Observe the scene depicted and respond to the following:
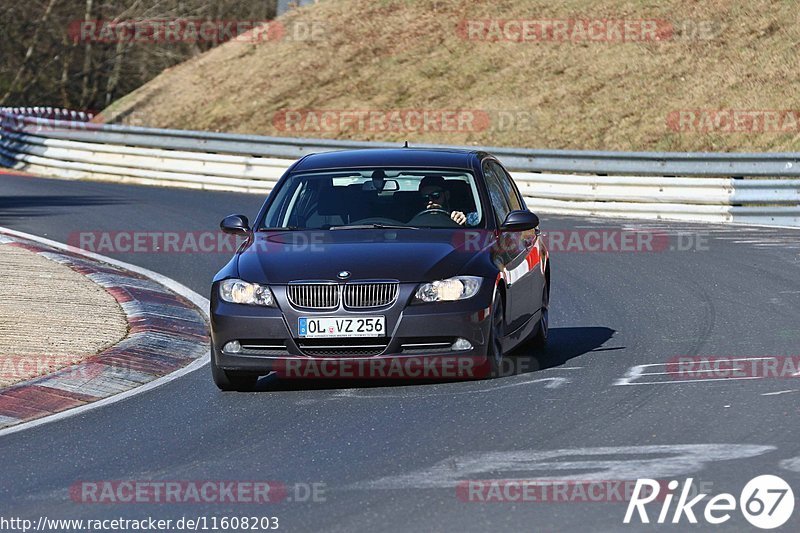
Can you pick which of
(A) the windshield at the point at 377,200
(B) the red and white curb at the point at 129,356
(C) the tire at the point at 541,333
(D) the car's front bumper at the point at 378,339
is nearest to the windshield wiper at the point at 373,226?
(A) the windshield at the point at 377,200

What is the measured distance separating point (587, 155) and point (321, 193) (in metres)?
13.2

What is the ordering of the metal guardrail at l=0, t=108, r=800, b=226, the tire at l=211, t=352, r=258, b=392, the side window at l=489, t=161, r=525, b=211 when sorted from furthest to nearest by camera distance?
the metal guardrail at l=0, t=108, r=800, b=226, the side window at l=489, t=161, r=525, b=211, the tire at l=211, t=352, r=258, b=392

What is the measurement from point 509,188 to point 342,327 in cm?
304

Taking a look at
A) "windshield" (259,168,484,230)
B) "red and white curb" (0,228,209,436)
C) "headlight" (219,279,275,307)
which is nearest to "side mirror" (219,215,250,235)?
"windshield" (259,168,484,230)

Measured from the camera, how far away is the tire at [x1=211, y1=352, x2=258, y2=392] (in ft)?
31.4

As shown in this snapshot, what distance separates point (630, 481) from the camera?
6.56 m

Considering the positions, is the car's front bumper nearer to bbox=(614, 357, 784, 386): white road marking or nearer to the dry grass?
bbox=(614, 357, 784, 386): white road marking

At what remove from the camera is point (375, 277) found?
926 cm

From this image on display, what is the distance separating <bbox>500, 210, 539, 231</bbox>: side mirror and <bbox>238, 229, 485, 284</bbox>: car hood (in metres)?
0.32

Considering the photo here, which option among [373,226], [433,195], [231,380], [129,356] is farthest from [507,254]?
[129,356]

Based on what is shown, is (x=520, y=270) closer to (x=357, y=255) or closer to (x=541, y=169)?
(x=357, y=255)

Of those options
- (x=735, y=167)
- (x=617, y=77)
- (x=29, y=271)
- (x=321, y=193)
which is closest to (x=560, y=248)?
(x=735, y=167)

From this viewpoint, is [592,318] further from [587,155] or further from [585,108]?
[585,108]

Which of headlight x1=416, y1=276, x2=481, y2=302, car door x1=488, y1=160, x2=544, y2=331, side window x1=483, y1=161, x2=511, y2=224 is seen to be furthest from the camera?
side window x1=483, y1=161, x2=511, y2=224
